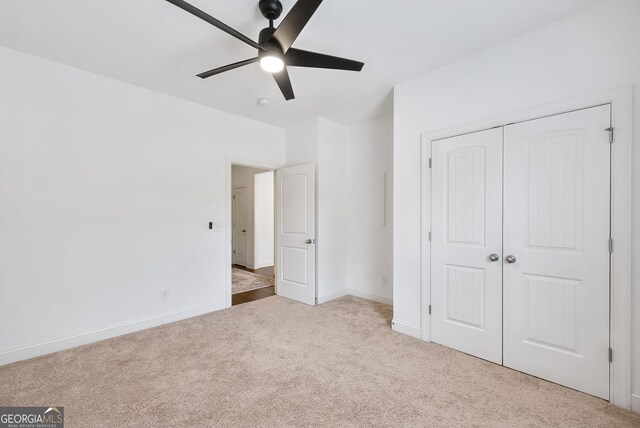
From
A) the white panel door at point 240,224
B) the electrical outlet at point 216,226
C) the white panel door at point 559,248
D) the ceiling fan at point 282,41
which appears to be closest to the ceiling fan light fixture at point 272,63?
the ceiling fan at point 282,41

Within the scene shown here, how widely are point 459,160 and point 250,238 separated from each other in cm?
514

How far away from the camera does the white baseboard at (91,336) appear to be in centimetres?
229

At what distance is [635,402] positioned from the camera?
171 centimetres

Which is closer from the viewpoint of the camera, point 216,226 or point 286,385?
point 286,385

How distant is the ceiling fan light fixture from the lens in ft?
5.92

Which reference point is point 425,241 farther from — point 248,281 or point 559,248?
point 248,281

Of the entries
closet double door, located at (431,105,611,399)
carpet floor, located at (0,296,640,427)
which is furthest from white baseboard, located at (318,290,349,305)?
closet double door, located at (431,105,611,399)

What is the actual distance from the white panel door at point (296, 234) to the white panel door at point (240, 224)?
2.65m

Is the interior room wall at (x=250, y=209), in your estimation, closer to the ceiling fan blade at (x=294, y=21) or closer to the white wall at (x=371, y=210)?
the white wall at (x=371, y=210)

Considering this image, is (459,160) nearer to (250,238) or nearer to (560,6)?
(560,6)

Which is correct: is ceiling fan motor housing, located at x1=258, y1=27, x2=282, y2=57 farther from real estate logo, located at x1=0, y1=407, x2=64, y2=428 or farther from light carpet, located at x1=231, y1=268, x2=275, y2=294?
light carpet, located at x1=231, y1=268, x2=275, y2=294

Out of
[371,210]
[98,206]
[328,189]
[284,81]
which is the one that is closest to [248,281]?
[328,189]

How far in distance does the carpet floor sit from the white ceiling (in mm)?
2710

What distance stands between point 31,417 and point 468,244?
11.3ft
